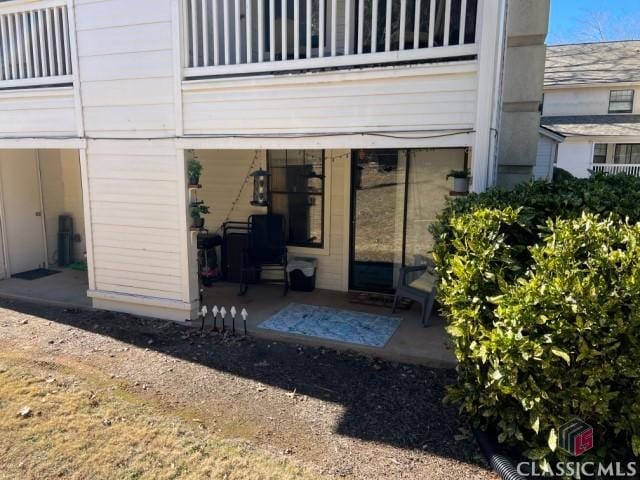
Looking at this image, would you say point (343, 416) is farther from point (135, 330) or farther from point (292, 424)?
point (135, 330)

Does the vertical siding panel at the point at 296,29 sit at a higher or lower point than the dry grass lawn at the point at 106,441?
higher

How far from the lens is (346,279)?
6746mm

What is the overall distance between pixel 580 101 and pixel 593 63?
267 cm

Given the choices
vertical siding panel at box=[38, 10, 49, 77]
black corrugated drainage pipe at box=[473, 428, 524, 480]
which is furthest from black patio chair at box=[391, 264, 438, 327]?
vertical siding panel at box=[38, 10, 49, 77]

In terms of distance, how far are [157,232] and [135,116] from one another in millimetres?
1363

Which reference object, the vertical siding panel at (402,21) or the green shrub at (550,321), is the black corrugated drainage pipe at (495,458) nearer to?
the green shrub at (550,321)

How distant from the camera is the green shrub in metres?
2.42

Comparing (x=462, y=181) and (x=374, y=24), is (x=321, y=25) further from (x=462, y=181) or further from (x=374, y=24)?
(x=462, y=181)

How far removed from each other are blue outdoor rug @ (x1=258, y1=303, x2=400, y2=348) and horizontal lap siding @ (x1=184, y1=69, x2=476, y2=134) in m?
2.19

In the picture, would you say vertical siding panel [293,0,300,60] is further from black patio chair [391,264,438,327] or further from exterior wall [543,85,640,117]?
exterior wall [543,85,640,117]

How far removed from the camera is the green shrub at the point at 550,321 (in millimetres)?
2420

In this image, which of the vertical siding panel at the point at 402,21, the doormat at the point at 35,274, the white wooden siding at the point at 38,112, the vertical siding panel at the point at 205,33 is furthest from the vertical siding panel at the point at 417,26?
the doormat at the point at 35,274

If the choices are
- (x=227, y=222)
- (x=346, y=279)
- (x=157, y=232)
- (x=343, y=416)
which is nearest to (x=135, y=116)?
(x=157, y=232)

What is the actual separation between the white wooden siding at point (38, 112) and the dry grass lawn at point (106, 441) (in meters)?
3.29
